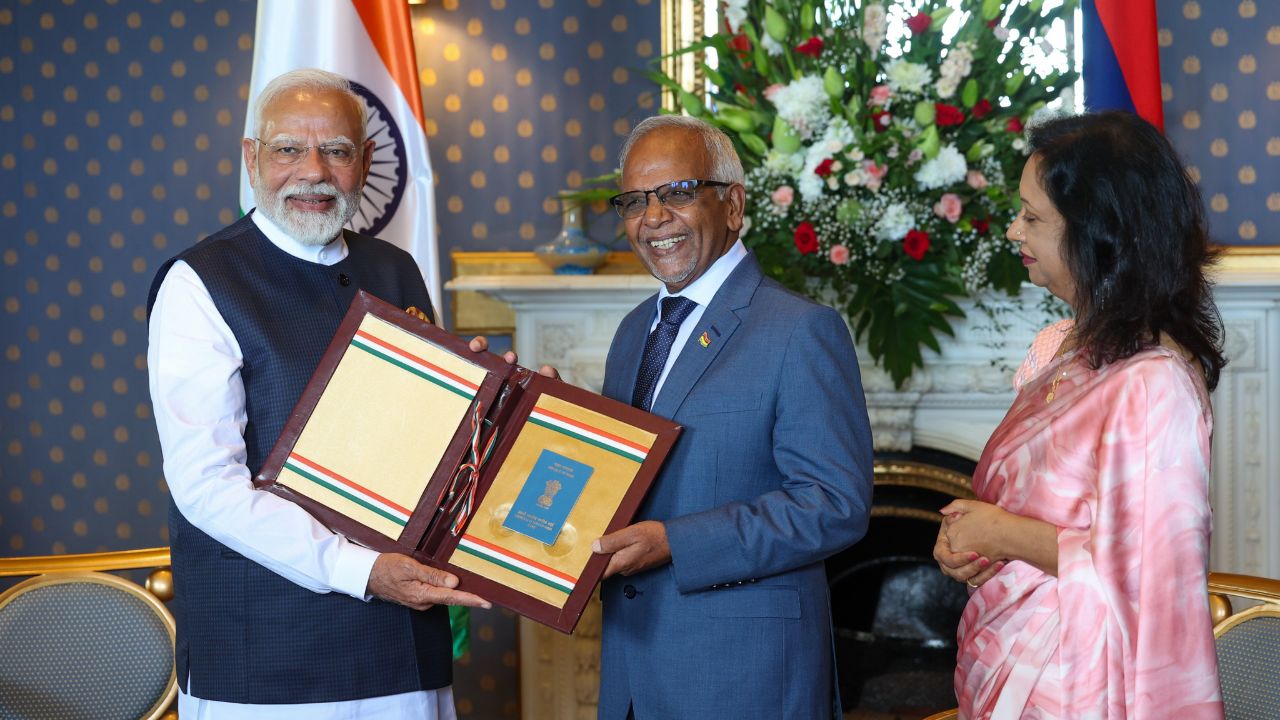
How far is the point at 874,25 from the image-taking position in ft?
10.7

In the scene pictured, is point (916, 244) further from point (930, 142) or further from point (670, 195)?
point (670, 195)

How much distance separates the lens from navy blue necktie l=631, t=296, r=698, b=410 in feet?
6.73

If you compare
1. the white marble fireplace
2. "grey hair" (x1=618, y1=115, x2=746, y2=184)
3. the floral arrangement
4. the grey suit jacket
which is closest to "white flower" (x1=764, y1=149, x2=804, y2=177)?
the floral arrangement

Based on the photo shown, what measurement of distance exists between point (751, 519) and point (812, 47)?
190 cm

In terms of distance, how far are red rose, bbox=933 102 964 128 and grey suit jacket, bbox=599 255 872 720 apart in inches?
59.7

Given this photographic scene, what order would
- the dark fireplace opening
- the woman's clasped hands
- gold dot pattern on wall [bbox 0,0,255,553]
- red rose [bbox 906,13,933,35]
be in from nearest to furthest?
the woman's clasped hands
red rose [bbox 906,13,933,35]
the dark fireplace opening
gold dot pattern on wall [bbox 0,0,255,553]

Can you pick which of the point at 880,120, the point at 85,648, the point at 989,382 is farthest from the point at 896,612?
the point at 85,648

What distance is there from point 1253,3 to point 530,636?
3.35 metres

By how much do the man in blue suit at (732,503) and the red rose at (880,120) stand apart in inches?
54.9

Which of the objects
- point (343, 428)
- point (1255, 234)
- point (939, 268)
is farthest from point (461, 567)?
point (1255, 234)

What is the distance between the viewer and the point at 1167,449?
5.03ft

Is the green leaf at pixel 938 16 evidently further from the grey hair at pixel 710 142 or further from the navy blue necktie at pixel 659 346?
the navy blue necktie at pixel 659 346

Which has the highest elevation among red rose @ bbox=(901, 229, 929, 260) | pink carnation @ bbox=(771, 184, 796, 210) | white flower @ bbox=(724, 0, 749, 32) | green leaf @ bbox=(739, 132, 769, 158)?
white flower @ bbox=(724, 0, 749, 32)

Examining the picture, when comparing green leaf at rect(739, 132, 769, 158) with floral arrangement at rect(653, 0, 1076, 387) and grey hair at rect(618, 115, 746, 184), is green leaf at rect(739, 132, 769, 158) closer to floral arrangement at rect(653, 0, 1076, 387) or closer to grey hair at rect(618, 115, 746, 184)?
floral arrangement at rect(653, 0, 1076, 387)
